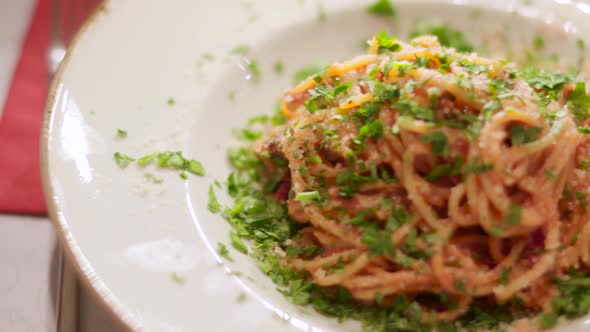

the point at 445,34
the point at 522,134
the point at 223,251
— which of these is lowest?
the point at 223,251

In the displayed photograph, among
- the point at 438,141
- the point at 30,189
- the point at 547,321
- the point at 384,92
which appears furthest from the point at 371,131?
the point at 30,189

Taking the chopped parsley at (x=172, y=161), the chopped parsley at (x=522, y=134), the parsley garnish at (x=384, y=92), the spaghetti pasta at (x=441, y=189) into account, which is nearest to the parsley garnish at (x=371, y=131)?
the spaghetti pasta at (x=441, y=189)

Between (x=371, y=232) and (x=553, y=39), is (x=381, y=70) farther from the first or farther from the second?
(x=553, y=39)

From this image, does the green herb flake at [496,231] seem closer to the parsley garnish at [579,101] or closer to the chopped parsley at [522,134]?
the chopped parsley at [522,134]

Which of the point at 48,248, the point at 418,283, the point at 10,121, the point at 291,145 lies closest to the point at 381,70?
the point at 291,145

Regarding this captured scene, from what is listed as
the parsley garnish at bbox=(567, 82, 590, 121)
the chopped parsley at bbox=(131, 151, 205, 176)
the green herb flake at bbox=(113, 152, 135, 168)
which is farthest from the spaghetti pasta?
the green herb flake at bbox=(113, 152, 135, 168)

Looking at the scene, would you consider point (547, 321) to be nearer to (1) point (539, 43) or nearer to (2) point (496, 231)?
(2) point (496, 231)

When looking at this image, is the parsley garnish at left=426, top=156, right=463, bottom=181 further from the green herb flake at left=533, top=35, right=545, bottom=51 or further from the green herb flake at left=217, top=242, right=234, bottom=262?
the green herb flake at left=533, top=35, right=545, bottom=51
